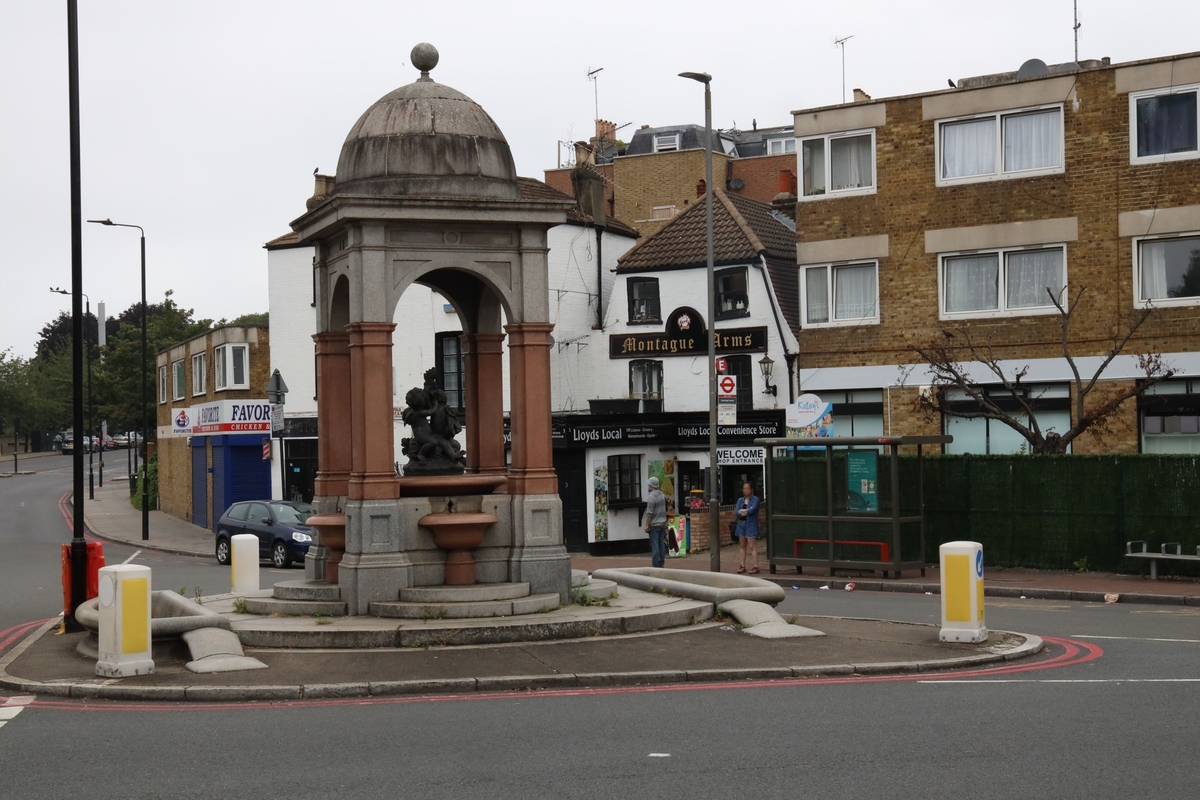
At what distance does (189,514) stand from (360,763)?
4425 centimetres

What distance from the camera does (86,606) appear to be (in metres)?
16.1

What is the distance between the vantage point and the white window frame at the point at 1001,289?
30750 millimetres

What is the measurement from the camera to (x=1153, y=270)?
29.9m

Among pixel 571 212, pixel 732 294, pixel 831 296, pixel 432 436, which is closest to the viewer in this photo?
pixel 432 436

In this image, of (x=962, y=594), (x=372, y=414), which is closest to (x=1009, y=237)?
(x=962, y=594)

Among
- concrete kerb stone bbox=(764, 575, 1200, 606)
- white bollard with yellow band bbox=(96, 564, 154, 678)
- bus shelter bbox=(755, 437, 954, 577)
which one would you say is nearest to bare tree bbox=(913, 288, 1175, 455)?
bus shelter bbox=(755, 437, 954, 577)

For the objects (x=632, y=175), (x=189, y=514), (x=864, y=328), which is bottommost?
(x=189, y=514)

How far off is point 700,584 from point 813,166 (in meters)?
18.3

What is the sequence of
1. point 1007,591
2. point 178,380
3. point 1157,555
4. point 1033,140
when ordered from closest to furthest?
point 1007,591 < point 1157,555 < point 1033,140 < point 178,380

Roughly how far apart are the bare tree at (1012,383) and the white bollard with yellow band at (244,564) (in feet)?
47.9

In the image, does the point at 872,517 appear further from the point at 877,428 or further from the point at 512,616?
the point at 512,616

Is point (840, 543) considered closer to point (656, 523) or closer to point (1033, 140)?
point (656, 523)

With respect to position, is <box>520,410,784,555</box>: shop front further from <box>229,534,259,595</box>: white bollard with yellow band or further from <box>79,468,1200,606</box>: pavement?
<box>229,534,259,595</box>: white bollard with yellow band

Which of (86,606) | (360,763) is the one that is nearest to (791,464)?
(86,606)
